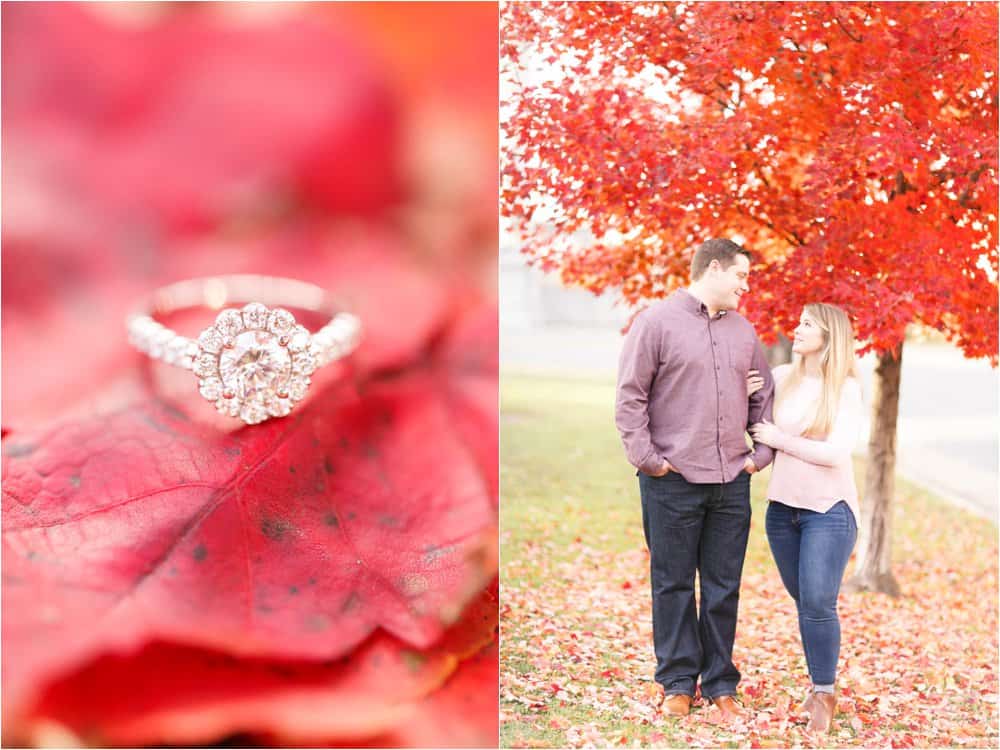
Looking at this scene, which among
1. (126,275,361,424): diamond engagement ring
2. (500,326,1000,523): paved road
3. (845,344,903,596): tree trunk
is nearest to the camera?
(126,275,361,424): diamond engagement ring

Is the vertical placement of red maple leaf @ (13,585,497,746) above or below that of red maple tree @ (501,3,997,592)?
below

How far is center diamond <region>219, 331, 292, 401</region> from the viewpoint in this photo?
2635 millimetres

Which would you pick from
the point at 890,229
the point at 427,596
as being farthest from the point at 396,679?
the point at 890,229

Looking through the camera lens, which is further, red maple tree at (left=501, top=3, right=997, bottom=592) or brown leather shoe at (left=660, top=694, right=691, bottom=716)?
red maple tree at (left=501, top=3, right=997, bottom=592)

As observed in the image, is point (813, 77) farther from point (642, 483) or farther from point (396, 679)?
point (396, 679)

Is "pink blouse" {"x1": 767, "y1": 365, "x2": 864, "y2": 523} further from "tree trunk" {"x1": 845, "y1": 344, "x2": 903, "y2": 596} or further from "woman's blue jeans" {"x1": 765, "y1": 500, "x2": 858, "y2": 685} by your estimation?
"tree trunk" {"x1": 845, "y1": 344, "x2": 903, "y2": 596}

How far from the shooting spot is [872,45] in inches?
131

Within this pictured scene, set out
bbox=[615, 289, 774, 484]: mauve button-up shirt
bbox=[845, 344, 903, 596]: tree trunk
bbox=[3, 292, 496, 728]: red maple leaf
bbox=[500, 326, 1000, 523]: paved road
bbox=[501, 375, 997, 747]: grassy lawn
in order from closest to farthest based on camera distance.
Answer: bbox=[3, 292, 496, 728]: red maple leaf < bbox=[615, 289, 774, 484]: mauve button-up shirt < bbox=[501, 375, 997, 747]: grassy lawn < bbox=[845, 344, 903, 596]: tree trunk < bbox=[500, 326, 1000, 523]: paved road

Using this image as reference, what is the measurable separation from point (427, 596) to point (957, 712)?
186 cm

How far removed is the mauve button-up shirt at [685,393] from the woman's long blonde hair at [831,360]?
191 millimetres

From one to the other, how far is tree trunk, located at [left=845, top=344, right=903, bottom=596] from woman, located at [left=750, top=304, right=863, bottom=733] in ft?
4.74

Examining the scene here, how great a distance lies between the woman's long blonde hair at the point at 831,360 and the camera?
2926mm

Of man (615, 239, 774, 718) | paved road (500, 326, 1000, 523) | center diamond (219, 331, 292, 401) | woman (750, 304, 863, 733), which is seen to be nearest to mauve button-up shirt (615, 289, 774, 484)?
man (615, 239, 774, 718)

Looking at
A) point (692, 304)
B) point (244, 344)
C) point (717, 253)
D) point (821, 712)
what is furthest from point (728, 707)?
point (244, 344)
